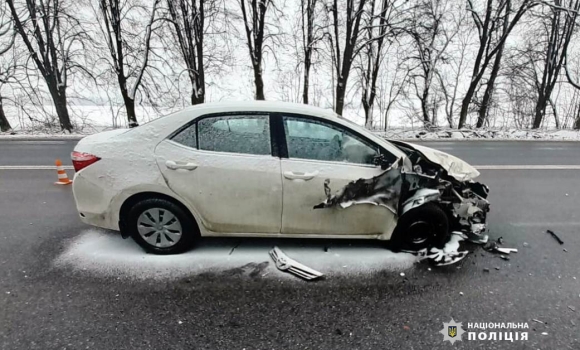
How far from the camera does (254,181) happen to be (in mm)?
3250

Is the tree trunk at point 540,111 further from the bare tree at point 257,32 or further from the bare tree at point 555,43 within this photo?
the bare tree at point 257,32

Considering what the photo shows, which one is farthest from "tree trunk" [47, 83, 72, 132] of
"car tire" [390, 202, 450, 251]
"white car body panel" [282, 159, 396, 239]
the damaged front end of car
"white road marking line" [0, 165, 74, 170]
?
"car tire" [390, 202, 450, 251]

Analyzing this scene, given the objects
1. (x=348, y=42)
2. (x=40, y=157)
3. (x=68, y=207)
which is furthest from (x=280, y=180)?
(x=348, y=42)

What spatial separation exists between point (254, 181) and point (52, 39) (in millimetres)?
16144

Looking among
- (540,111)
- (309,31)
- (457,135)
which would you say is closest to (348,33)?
(309,31)

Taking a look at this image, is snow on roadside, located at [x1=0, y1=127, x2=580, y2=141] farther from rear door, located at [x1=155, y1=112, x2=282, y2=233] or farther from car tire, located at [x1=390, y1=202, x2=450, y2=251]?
rear door, located at [x1=155, y1=112, x2=282, y2=233]

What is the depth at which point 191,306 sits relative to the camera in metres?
2.71

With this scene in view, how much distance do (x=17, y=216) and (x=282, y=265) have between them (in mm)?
3918

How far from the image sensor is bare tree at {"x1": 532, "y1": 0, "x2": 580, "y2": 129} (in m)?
16.5

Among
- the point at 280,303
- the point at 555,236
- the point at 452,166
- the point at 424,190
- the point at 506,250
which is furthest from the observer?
the point at 555,236

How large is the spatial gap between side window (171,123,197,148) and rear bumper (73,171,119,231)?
0.86 m

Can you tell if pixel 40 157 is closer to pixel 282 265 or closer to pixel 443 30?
pixel 282 265
